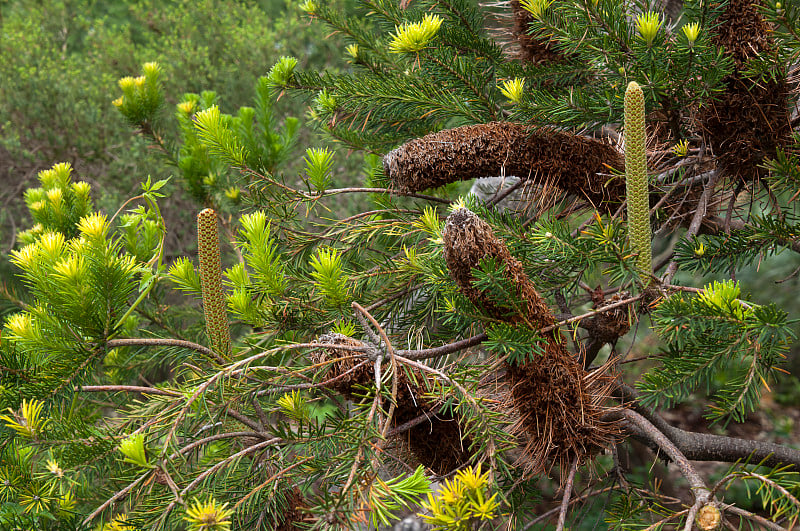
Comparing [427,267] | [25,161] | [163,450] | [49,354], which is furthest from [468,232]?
[25,161]

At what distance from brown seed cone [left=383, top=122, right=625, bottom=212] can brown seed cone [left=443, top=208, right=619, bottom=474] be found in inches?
13.8

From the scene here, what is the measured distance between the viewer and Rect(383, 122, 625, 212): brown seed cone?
3.85 ft

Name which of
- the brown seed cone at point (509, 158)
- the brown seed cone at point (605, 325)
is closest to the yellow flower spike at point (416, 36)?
the brown seed cone at point (509, 158)

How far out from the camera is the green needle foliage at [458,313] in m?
0.82

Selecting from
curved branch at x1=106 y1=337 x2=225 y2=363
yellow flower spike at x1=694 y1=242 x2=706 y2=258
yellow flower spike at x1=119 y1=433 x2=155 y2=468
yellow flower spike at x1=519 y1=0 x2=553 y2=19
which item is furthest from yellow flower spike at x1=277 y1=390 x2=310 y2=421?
yellow flower spike at x1=519 y1=0 x2=553 y2=19

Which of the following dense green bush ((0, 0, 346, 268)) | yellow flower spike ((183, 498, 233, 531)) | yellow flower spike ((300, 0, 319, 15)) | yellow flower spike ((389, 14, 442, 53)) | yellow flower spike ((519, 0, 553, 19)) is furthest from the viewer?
dense green bush ((0, 0, 346, 268))

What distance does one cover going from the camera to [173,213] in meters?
4.77

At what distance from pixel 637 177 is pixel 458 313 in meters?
0.33

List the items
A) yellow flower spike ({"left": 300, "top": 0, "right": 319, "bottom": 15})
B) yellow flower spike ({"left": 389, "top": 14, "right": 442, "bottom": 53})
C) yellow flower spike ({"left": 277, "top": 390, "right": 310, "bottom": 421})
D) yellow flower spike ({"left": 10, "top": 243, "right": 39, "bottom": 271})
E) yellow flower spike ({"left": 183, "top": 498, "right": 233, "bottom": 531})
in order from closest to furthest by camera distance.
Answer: yellow flower spike ({"left": 183, "top": 498, "right": 233, "bottom": 531}), yellow flower spike ({"left": 10, "top": 243, "right": 39, "bottom": 271}), yellow flower spike ({"left": 277, "top": 390, "right": 310, "bottom": 421}), yellow flower spike ({"left": 389, "top": 14, "right": 442, "bottom": 53}), yellow flower spike ({"left": 300, "top": 0, "right": 319, "bottom": 15})

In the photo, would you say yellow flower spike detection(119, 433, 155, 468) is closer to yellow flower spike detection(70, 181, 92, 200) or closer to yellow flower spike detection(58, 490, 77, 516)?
yellow flower spike detection(58, 490, 77, 516)

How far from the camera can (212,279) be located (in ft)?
3.21

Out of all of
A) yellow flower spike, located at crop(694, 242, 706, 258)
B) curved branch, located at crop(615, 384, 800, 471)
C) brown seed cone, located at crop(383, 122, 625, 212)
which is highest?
brown seed cone, located at crop(383, 122, 625, 212)

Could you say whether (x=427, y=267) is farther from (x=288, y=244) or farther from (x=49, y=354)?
(x=49, y=354)

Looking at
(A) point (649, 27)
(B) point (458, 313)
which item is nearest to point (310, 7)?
(A) point (649, 27)
